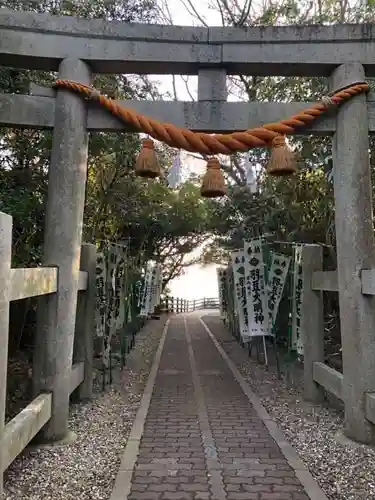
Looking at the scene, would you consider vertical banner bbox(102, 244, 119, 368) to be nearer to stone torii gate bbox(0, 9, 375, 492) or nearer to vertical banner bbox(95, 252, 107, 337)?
vertical banner bbox(95, 252, 107, 337)

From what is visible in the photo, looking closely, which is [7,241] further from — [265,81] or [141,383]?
[265,81]

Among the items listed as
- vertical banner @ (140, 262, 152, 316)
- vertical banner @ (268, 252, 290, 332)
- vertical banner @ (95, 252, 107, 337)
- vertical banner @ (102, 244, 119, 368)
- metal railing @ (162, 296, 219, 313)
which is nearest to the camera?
vertical banner @ (95, 252, 107, 337)

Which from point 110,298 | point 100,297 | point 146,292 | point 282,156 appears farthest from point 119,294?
point 146,292

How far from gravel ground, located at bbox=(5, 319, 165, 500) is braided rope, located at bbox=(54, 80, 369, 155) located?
3.16 m

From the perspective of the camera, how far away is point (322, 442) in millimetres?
4629

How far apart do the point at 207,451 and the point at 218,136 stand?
3.20 metres

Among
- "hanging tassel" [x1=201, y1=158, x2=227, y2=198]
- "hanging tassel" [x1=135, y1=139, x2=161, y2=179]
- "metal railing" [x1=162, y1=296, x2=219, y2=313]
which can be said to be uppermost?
"hanging tassel" [x1=135, y1=139, x2=161, y2=179]

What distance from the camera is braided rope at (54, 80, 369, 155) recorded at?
468cm

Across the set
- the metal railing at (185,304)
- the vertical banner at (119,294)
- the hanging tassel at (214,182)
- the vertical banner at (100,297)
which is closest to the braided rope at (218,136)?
the hanging tassel at (214,182)

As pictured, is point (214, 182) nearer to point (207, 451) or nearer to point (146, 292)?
point (207, 451)

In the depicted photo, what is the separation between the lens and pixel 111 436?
15.8 feet

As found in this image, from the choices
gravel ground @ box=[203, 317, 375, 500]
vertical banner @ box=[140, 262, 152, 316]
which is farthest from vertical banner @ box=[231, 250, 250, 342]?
vertical banner @ box=[140, 262, 152, 316]

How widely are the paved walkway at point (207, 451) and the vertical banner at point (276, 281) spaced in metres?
1.75

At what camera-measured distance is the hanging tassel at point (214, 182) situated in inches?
189
